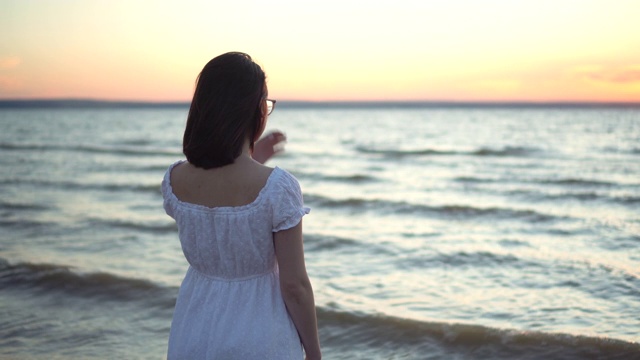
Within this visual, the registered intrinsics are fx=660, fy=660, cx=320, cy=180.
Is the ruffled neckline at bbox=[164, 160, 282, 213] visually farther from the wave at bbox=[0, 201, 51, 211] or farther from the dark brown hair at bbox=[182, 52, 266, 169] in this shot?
the wave at bbox=[0, 201, 51, 211]

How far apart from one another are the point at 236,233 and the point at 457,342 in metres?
4.01

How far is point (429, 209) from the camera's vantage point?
43.8 ft

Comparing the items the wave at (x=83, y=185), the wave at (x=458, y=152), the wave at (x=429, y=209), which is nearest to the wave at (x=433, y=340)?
the wave at (x=429, y=209)

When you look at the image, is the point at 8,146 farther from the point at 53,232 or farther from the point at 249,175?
the point at 249,175

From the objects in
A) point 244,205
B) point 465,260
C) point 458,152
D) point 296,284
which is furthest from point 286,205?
point 458,152

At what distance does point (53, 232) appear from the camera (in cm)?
1062

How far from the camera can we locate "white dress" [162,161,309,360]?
2268mm

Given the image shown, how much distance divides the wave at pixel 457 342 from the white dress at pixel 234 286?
3439 millimetres

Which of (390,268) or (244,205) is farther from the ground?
(244,205)

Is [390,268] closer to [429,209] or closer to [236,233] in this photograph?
[429,209]

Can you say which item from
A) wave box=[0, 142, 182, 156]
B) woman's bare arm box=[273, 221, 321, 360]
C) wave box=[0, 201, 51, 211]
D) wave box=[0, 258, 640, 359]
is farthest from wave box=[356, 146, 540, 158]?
woman's bare arm box=[273, 221, 321, 360]

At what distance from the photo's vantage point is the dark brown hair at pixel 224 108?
221 cm

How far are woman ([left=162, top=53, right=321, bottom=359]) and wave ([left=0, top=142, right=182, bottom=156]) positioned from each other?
26539mm

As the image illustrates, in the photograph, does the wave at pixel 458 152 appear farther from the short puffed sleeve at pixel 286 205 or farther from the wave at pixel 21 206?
the short puffed sleeve at pixel 286 205
